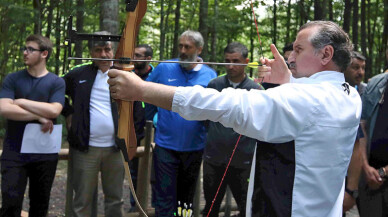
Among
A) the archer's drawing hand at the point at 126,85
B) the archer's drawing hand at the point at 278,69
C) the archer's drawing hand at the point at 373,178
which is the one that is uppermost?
the archer's drawing hand at the point at 278,69

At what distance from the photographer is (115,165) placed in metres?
4.46

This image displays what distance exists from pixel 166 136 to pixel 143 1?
2.37 meters

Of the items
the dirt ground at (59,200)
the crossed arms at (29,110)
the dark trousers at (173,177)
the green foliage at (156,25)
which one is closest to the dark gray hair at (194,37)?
the dark trousers at (173,177)

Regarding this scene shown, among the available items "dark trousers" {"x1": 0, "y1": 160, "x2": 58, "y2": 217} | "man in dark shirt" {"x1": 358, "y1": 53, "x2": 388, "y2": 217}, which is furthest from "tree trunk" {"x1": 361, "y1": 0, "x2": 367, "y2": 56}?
"dark trousers" {"x1": 0, "y1": 160, "x2": 58, "y2": 217}

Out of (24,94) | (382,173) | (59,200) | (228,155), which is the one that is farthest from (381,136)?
(59,200)

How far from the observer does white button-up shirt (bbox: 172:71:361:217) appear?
1.72 m

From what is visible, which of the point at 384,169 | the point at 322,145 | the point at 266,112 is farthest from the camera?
the point at 384,169

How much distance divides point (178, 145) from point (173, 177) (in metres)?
0.32

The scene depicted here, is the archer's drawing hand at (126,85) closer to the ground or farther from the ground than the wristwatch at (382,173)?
farther from the ground

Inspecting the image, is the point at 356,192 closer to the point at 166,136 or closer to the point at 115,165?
the point at 166,136

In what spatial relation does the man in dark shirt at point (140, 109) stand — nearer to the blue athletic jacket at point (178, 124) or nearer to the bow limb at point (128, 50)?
the blue athletic jacket at point (178, 124)

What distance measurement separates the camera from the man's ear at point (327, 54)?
1.95 meters

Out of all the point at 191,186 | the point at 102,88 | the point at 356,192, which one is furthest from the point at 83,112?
the point at 356,192

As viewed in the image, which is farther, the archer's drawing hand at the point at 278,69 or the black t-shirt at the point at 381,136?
the black t-shirt at the point at 381,136
